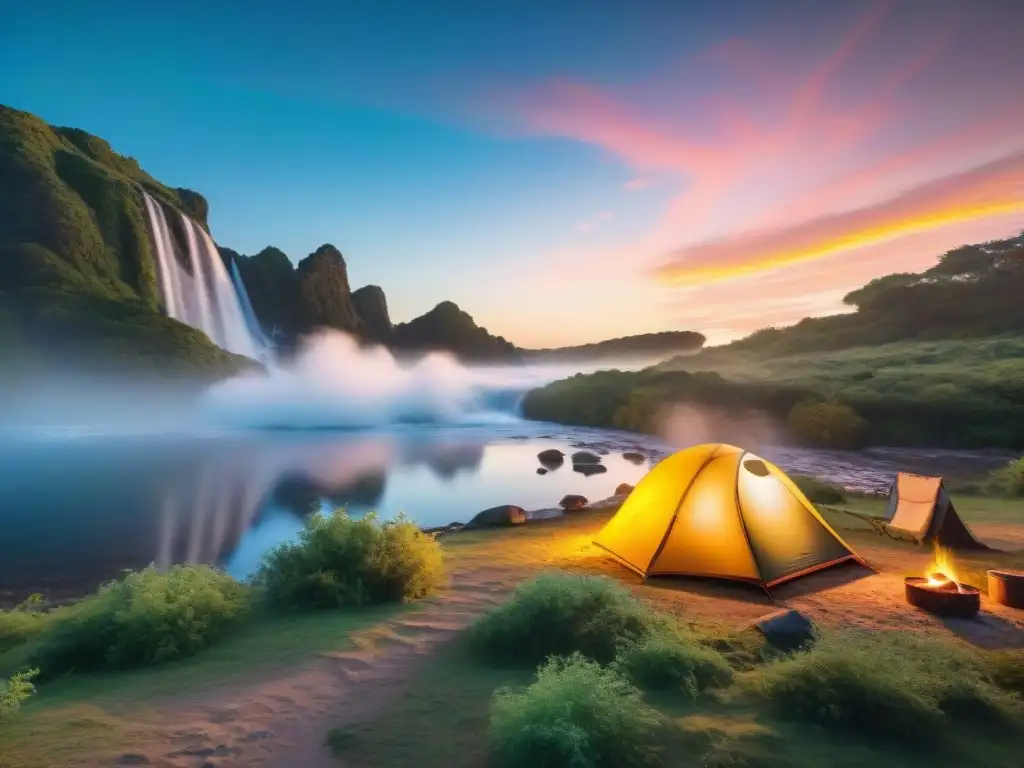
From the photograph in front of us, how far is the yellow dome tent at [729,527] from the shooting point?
10.4 metres

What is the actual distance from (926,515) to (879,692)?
9.82m

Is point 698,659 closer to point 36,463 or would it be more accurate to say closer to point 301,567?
point 301,567

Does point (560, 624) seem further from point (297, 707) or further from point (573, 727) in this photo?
point (297, 707)

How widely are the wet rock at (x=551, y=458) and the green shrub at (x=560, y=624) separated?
2701 cm

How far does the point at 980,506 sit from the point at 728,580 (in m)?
13.9

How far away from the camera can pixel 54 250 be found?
73.6 metres

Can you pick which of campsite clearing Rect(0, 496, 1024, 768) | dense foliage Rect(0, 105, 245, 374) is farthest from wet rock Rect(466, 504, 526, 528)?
dense foliage Rect(0, 105, 245, 374)

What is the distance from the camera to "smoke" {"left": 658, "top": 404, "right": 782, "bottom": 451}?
43406 millimetres

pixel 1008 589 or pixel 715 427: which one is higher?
pixel 715 427

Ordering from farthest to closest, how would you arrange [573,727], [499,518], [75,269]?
[75,269], [499,518], [573,727]

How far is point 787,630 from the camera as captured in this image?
24.8 ft

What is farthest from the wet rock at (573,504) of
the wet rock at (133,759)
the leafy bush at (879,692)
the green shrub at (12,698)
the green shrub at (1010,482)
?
the green shrub at (1010,482)

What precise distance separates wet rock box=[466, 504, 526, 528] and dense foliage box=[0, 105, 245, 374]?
6423cm

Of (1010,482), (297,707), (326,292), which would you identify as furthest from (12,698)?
(326,292)
